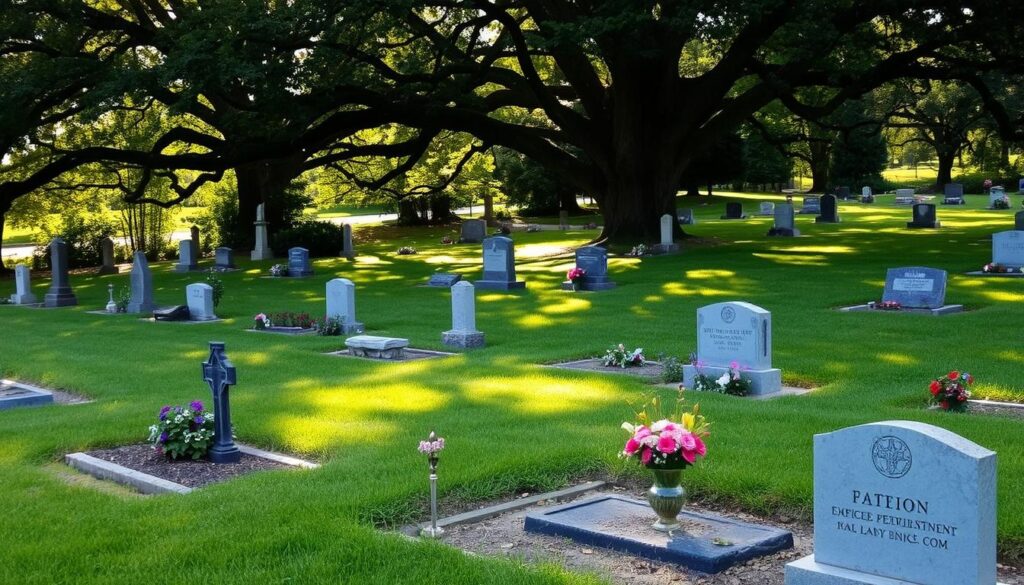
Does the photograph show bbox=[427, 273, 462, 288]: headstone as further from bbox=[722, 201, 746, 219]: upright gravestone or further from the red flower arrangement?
bbox=[722, 201, 746, 219]: upright gravestone

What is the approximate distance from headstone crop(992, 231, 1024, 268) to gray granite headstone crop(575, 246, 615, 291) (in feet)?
27.7

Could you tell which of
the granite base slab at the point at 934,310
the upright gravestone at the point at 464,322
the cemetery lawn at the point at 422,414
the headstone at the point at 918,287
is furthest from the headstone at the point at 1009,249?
the upright gravestone at the point at 464,322

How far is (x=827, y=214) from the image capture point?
151ft

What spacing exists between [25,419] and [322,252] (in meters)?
30.0

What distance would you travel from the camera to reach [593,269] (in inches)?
977

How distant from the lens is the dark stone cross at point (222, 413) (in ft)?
31.1

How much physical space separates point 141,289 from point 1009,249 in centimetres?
1930

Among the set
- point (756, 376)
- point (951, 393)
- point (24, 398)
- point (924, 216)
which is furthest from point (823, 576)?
point (924, 216)

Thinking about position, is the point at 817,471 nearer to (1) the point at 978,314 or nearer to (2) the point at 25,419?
(2) the point at 25,419

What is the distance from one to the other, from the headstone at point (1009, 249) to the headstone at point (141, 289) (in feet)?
61.9

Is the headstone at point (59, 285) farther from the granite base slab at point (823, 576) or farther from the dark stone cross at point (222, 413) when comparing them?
the granite base slab at point (823, 576)

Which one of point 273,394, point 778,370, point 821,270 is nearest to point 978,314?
point 778,370

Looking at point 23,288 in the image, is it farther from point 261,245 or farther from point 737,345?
point 737,345

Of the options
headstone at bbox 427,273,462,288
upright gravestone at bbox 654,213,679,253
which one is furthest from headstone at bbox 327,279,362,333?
upright gravestone at bbox 654,213,679,253
